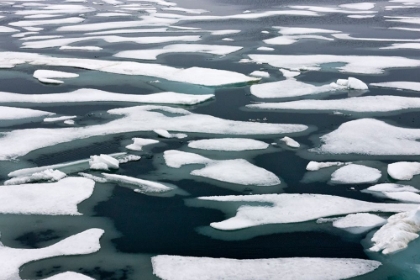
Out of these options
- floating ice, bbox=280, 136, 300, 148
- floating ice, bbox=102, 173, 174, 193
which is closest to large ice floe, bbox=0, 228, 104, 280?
floating ice, bbox=102, 173, 174, 193

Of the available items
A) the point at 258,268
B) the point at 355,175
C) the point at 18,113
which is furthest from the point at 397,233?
the point at 18,113

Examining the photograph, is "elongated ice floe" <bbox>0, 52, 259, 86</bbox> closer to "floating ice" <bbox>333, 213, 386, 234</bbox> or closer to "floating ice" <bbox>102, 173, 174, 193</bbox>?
"floating ice" <bbox>102, 173, 174, 193</bbox>

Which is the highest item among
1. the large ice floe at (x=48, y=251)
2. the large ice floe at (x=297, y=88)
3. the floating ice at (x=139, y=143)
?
the large ice floe at (x=297, y=88)

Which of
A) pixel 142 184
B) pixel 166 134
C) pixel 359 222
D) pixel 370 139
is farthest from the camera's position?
pixel 166 134

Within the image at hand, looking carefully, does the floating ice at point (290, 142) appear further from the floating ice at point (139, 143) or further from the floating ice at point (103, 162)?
the floating ice at point (103, 162)

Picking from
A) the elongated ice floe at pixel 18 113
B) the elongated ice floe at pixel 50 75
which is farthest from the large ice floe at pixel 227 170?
the elongated ice floe at pixel 50 75

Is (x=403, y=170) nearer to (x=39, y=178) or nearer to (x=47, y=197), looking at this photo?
(x=47, y=197)
